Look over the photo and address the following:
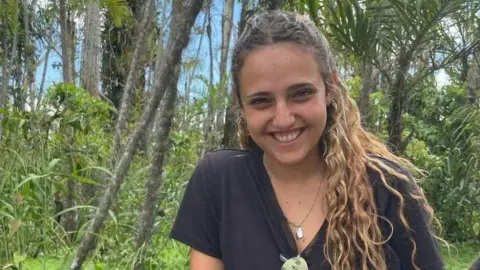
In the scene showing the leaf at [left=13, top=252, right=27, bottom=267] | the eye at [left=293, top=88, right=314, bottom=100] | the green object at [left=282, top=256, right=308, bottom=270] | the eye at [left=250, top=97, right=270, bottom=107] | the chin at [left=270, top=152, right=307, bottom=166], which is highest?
the eye at [left=293, top=88, right=314, bottom=100]

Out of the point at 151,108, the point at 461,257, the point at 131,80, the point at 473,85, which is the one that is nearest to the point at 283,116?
the point at 151,108

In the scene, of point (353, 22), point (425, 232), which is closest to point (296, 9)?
point (353, 22)

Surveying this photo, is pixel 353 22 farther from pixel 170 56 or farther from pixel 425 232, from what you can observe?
pixel 425 232

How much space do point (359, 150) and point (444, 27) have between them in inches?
114

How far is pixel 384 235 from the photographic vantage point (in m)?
1.57

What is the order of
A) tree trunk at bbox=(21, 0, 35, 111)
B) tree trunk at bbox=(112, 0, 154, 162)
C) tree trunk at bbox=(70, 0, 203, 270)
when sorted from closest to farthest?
tree trunk at bbox=(70, 0, 203, 270) → tree trunk at bbox=(112, 0, 154, 162) → tree trunk at bbox=(21, 0, 35, 111)

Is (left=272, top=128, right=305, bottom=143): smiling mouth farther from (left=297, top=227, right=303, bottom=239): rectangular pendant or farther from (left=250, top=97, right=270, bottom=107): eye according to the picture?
(left=297, top=227, right=303, bottom=239): rectangular pendant

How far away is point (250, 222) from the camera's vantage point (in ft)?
5.31

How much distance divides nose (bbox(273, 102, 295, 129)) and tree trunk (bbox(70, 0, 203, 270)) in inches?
30.4

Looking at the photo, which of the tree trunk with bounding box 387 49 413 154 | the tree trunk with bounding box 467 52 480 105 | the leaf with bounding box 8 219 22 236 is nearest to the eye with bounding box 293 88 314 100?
the leaf with bounding box 8 219 22 236

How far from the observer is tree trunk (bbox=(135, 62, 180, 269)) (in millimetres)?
2293

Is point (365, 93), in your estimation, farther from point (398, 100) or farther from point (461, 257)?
point (461, 257)

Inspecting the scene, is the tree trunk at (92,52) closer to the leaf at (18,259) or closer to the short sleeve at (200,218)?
the leaf at (18,259)

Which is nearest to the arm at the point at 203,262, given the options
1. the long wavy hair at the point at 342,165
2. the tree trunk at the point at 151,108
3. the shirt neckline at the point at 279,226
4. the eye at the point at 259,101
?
the shirt neckline at the point at 279,226
